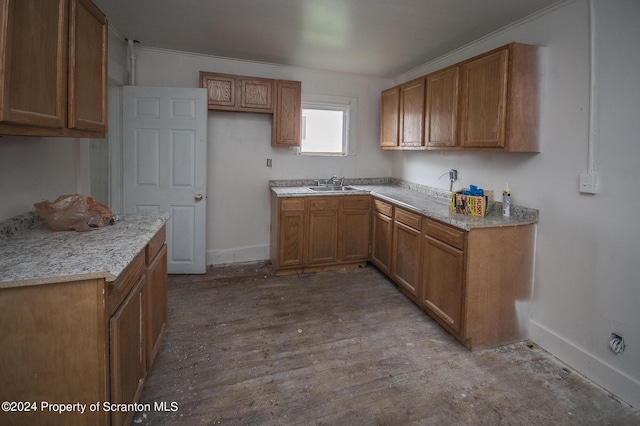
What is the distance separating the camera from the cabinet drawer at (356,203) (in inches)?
156

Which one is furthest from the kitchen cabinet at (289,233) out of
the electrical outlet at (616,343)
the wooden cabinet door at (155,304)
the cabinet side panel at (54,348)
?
the electrical outlet at (616,343)

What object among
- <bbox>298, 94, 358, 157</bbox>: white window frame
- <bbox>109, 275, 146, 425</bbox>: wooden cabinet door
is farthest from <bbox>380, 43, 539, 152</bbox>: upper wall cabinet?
<bbox>109, 275, 146, 425</bbox>: wooden cabinet door

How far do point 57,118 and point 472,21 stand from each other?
9.38ft

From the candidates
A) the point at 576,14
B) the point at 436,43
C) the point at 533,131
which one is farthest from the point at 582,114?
the point at 436,43

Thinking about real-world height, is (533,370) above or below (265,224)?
below

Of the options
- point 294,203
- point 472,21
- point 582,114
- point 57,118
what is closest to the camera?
point 57,118

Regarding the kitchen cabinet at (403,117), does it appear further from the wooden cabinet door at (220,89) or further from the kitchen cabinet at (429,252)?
the wooden cabinet door at (220,89)

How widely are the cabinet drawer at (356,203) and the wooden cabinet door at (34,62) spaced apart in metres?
2.79

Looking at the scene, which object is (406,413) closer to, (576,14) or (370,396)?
(370,396)

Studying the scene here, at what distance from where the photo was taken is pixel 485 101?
102 inches

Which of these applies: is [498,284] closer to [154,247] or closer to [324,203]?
[324,203]

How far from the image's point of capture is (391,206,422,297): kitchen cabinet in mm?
3088

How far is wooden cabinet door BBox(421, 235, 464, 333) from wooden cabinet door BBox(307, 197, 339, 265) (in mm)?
1234

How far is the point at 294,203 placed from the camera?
378 centimetres
